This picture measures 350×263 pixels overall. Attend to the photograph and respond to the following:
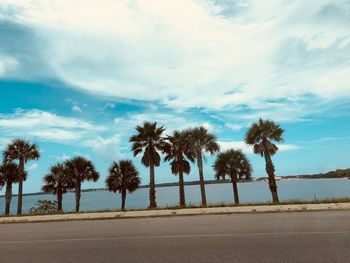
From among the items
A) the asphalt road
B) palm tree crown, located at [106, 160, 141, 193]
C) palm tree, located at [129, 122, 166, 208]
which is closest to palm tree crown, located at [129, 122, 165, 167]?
palm tree, located at [129, 122, 166, 208]

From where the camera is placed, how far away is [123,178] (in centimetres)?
4256

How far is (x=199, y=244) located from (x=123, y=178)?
34583 mm

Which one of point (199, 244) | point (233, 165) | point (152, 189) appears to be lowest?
point (199, 244)

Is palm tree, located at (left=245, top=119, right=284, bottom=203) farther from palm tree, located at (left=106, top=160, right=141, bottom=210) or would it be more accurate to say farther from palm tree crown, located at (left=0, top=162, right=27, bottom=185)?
palm tree crown, located at (left=0, top=162, right=27, bottom=185)

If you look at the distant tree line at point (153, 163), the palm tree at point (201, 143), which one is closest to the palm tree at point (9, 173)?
the distant tree line at point (153, 163)

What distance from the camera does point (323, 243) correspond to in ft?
26.9

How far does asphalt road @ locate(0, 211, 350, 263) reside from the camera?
735cm

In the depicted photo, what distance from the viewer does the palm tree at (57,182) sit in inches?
1625

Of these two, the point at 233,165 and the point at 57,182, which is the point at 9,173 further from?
the point at 233,165

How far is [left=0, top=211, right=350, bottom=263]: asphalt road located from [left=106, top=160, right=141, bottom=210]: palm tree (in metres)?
30.0

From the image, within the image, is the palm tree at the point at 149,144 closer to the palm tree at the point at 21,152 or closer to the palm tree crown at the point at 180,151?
the palm tree crown at the point at 180,151

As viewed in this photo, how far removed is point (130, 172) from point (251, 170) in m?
14.8

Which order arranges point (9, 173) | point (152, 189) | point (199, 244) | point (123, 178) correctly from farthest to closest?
point (123, 178)
point (9, 173)
point (152, 189)
point (199, 244)

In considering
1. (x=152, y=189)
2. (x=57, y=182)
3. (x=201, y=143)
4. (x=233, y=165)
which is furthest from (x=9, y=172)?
(x=233, y=165)
